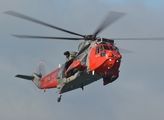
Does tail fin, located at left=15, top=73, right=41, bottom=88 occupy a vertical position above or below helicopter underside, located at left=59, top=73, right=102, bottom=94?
above

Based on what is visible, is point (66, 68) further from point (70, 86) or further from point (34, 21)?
point (34, 21)

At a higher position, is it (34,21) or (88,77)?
(34,21)

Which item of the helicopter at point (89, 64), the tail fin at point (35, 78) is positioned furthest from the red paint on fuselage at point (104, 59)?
the tail fin at point (35, 78)

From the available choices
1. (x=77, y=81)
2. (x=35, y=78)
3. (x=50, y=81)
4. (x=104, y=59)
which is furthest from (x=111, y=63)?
(x=35, y=78)

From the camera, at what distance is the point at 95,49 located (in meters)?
35.0

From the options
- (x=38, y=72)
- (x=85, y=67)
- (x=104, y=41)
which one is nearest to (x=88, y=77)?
(x=85, y=67)

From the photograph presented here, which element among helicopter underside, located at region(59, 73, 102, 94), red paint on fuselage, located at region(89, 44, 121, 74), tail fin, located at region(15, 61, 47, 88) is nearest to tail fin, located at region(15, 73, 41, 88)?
tail fin, located at region(15, 61, 47, 88)

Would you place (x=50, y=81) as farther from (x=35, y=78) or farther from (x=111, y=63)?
(x=111, y=63)

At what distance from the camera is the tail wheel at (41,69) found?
46000mm

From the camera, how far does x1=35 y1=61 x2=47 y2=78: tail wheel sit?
46.0 metres

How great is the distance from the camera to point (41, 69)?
4675 cm

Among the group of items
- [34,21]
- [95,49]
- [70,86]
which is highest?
[34,21]

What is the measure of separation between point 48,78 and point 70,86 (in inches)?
196

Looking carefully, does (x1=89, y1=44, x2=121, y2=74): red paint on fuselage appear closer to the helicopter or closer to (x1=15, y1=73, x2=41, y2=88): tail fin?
the helicopter
